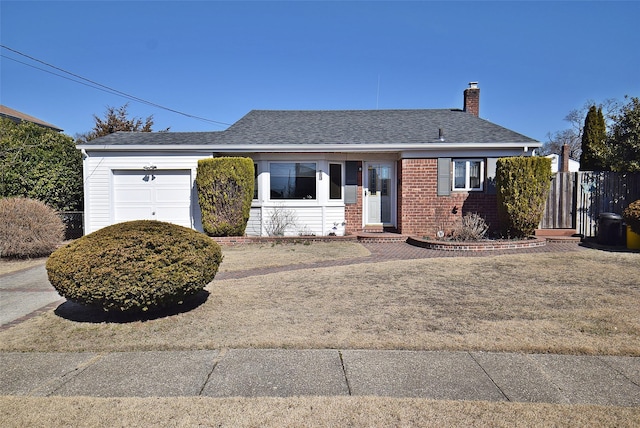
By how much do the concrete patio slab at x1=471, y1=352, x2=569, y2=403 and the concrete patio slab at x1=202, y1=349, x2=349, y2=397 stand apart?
1.34 meters

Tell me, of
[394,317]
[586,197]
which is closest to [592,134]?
[586,197]

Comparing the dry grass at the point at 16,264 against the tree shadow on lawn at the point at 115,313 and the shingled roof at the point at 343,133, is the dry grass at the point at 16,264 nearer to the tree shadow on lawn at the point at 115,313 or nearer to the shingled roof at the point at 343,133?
the shingled roof at the point at 343,133

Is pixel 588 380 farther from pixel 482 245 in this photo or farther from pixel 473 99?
pixel 473 99

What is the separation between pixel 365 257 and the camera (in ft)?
30.4

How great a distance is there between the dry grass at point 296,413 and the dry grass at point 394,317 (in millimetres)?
1100

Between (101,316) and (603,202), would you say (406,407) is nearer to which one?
(101,316)

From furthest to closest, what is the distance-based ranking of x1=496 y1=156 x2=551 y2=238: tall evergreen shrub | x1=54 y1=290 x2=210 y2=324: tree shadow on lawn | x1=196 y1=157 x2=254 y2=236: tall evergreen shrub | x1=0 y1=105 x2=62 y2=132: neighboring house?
Result: x1=0 y1=105 x2=62 y2=132: neighboring house
x1=196 y1=157 x2=254 y2=236: tall evergreen shrub
x1=496 y1=156 x2=551 y2=238: tall evergreen shrub
x1=54 y1=290 x2=210 y2=324: tree shadow on lawn

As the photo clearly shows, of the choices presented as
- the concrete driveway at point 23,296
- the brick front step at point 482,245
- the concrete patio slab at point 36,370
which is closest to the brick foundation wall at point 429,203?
the brick front step at point 482,245

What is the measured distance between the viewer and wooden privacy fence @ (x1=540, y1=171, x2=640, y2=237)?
1167 cm

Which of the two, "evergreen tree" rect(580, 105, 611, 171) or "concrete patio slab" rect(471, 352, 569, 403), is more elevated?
"evergreen tree" rect(580, 105, 611, 171)

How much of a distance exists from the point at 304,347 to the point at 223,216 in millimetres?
8285

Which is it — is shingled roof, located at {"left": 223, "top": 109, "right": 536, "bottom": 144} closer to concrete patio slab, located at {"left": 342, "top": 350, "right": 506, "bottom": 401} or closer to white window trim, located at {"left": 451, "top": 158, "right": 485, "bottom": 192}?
white window trim, located at {"left": 451, "top": 158, "right": 485, "bottom": 192}

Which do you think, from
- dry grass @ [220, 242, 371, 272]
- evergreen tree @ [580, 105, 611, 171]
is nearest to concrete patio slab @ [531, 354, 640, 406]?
dry grass @ [220, 242, 371, 272]

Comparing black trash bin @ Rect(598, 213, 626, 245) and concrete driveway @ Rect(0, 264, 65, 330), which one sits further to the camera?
black trash bin @ Rect(598, 213, 626, 245)
